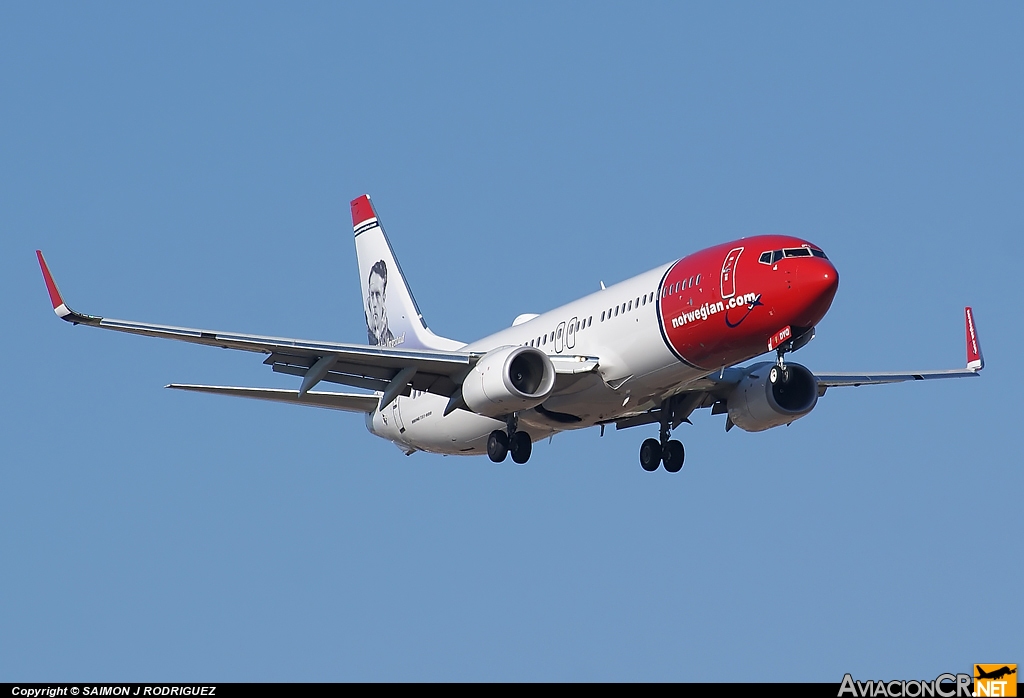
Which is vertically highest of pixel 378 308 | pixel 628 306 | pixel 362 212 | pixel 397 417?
pixel 362 212

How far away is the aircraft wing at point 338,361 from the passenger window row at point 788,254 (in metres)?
5.40

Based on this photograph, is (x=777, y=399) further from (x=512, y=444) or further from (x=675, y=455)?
(x=512, y=444)

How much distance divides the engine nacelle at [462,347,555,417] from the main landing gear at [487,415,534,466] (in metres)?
1.91

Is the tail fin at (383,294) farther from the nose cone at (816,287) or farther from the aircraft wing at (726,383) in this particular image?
the nose cone at (816,287)

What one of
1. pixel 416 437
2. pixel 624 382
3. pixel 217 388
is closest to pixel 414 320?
pixel 416 437

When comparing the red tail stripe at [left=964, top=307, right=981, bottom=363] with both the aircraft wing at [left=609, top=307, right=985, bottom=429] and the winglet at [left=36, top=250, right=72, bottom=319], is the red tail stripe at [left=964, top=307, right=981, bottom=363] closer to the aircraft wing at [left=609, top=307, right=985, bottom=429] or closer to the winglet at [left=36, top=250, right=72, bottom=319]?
the aircraft wing at [left=609, top=307, right=985, bottom=429]

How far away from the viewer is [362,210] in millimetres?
63250

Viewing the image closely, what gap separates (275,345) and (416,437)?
26.5 feet

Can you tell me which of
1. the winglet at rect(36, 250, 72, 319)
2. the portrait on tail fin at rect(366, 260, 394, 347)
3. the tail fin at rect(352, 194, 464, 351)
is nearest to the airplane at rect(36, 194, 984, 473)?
the winglet at rect(36, 250, 72, 319)

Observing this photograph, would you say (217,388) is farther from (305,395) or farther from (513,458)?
(513,458)

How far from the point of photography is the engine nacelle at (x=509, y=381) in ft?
146

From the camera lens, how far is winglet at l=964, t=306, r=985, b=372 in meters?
51.9

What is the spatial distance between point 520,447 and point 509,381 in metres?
3.44

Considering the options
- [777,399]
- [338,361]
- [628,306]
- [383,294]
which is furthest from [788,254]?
[383,294]
